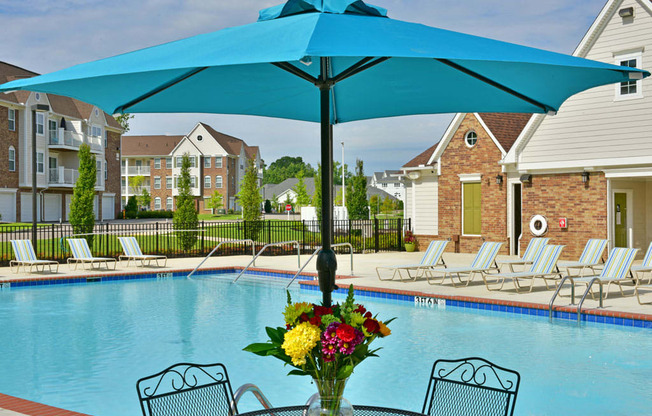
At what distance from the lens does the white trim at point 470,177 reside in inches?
899

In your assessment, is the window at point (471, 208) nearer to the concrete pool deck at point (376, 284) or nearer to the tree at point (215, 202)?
the concrete pool deck at point (376, 284)

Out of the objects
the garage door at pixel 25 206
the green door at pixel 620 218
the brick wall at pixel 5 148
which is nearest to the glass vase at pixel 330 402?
the green door at pixel 620 218

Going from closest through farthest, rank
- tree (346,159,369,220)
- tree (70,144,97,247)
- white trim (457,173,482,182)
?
tree (70,144,97,247) < white trim (457,173,482,182) < tree (346,159,369,220)

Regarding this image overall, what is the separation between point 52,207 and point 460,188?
112ft

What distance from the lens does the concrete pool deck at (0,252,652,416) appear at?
595 centimetres

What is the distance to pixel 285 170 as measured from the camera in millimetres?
159625

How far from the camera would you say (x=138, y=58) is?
3523 millimetres

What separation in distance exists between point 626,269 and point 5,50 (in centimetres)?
4242

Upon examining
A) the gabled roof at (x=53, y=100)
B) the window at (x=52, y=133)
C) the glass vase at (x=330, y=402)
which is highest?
the gabled roof at (x=53, y=100)

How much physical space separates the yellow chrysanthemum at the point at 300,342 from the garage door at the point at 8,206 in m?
41.0

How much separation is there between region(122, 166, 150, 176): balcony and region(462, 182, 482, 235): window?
194 ft

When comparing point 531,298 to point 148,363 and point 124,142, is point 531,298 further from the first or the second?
point 124,142

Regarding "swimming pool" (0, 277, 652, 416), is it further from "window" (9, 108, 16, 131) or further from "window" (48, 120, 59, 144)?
"window" (48, 120, 59, 144)

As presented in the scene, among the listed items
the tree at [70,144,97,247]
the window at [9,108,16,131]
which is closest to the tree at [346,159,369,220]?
the tree at [70,144,97,247]
